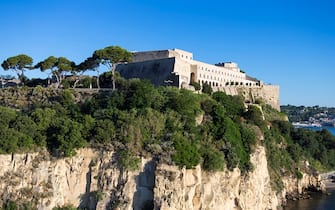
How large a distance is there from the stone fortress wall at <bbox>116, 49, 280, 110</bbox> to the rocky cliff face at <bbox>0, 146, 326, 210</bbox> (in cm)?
1556

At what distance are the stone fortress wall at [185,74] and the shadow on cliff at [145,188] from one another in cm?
1546

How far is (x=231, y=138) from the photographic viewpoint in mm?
37250

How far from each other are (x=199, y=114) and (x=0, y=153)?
57.3 feet

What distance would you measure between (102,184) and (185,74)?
21.4 m

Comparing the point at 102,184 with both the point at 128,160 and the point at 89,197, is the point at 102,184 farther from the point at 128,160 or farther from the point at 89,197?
the point at 128,160

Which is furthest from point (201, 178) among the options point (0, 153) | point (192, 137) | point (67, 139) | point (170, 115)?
point (0, 153)

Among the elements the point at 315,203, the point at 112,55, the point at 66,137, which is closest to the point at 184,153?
the point at 66,137

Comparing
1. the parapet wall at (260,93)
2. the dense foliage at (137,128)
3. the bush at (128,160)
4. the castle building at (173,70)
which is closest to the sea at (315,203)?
the dense foliage at (137,128)

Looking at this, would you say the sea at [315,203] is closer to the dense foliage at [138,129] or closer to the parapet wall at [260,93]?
the dense foliage at [138,129]

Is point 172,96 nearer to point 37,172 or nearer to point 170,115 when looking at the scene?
point 170,115

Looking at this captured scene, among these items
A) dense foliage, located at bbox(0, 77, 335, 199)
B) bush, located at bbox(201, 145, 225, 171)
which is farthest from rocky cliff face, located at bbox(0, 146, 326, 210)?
dense foliage, located at bbox(0, 77, 335, 199)

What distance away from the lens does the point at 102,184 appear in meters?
33.2

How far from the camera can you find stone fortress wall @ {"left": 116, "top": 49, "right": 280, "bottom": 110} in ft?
160

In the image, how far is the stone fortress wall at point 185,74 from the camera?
48803mm
